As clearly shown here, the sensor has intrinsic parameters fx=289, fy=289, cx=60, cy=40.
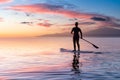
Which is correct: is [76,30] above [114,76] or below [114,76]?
above

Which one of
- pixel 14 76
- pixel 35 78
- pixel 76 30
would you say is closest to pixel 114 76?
pixel 35 78

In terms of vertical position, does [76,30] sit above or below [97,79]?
above

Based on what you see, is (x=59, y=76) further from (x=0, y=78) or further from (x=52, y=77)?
(x=0, y=78)

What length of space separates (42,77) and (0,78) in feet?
5.45

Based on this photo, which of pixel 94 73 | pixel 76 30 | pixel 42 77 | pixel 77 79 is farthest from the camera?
pixel 76 30

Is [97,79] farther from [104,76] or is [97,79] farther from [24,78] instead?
[24,78]

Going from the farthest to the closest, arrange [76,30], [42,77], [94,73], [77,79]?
1. [76,30]
2. [94,73]
3. [42,77]
4. [77,79]

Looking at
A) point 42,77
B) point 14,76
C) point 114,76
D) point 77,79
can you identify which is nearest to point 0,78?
point 14,76

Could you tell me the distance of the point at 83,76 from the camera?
38.4ft

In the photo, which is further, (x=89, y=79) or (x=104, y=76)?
(x=104, y=76)

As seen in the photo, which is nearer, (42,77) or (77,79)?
(77,79)

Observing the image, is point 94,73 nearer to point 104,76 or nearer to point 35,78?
point 104,76

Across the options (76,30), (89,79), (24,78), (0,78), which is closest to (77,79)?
(89,79)

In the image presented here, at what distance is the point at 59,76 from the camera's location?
1186cm
